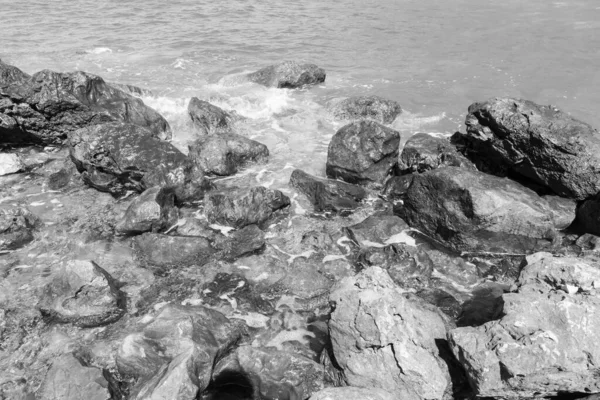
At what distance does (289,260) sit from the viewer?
8.32 metres

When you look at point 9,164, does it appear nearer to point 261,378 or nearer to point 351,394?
point 261,378

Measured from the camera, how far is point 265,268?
801 cm

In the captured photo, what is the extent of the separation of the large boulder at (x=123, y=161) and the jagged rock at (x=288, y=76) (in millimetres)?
6994

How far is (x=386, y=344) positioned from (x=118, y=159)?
23.8ft

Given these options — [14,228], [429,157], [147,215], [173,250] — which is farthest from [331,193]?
[14,228]

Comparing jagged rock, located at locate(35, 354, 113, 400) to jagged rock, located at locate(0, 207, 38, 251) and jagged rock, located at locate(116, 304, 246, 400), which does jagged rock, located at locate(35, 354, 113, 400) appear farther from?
jagged rock, located at locate(0, 207, 38, 251)

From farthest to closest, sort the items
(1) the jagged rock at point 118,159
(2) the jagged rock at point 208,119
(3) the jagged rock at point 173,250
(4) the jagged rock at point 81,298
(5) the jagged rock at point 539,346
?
(2) the jagged rock at point 208,119 → (1) the jagged rock at point 118,159 → (3) the jagged rock at point 173,250 → (4) the jagged rock at point 81,298 → (5) the jagged rock at point 539,346

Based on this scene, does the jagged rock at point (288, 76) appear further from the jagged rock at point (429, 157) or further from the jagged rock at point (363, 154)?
the jagged rock at point (429, 157)

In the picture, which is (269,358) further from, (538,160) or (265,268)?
(538,160)

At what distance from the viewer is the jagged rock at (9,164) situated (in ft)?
35.8

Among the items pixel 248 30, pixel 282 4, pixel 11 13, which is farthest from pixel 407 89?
pixel 11 13

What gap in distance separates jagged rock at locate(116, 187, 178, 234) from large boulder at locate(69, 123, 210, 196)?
94cm

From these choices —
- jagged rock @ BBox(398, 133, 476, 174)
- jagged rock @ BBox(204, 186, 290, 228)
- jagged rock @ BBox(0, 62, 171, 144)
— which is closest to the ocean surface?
jagged rock @ BBox(204, 186, 290, 228)

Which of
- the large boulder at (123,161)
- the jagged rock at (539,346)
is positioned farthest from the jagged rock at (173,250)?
the jagged rock at (539,346)
